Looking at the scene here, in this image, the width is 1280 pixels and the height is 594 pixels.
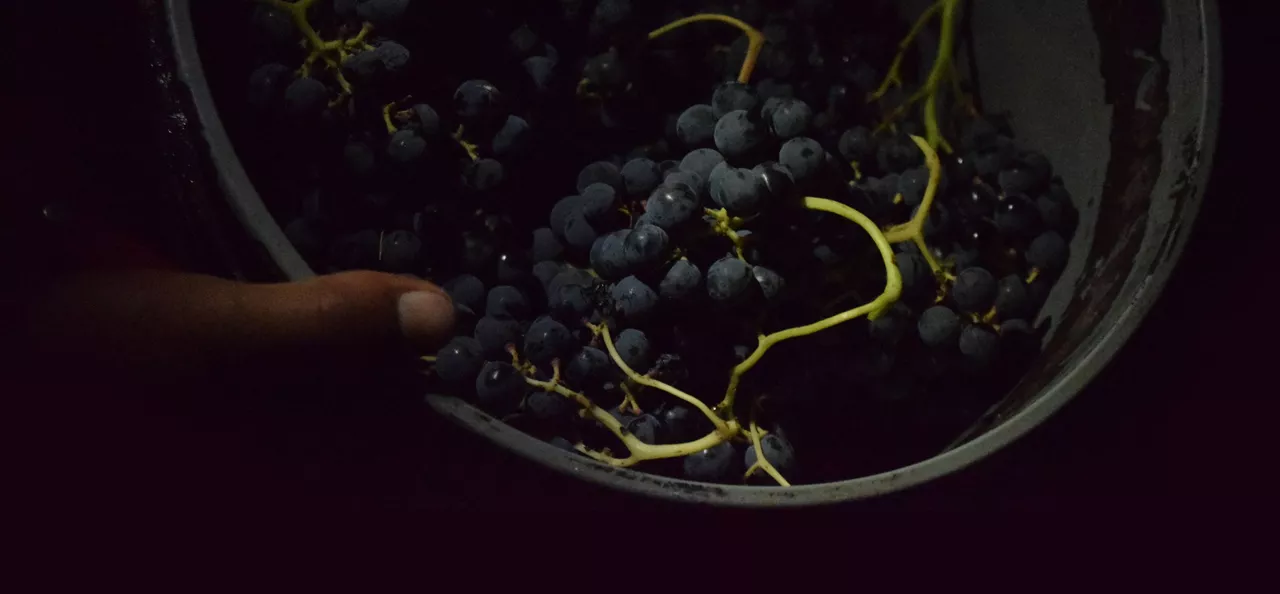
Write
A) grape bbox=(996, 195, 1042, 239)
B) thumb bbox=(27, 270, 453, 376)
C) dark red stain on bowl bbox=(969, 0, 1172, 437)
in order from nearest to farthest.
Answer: thumb bbox=(27, 270, 453, 376), dark red stain on bowl bbox=(969, 0, 1172, 437), grape bbox=(996, 195, 1042, 239)

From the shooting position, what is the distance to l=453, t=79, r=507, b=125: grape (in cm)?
54

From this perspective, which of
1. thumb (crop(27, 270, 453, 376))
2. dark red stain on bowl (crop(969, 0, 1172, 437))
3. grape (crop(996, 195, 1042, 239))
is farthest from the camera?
grape (crop(996, 195, 1042, 239))

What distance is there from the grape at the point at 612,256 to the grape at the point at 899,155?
0.20 meters

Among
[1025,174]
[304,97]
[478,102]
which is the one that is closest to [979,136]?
[1025,174]

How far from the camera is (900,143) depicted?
609 mm

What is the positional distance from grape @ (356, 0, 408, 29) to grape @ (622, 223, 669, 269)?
190mm

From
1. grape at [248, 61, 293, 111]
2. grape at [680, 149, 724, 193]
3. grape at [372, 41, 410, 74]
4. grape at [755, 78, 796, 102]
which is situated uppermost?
grape at [372, 41, 410, 74]

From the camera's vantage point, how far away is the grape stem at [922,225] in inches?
22.0

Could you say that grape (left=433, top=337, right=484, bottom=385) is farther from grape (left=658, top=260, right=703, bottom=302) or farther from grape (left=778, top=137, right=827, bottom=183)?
grape (left=778, top=137, right=827, bottom=183)

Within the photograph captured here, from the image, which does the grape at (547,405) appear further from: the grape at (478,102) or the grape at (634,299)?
the grape at (478,102)

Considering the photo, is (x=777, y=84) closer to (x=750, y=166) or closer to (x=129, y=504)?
(x=750, y=166)

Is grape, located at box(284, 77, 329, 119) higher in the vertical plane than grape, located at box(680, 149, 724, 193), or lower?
higher

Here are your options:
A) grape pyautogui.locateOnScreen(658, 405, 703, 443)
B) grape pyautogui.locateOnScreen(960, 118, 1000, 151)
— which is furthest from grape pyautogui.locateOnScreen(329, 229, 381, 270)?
grape pyautogui.locateOnScreen(960, 118, 1000, 151)

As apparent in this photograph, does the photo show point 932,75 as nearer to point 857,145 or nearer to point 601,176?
point 857,145
